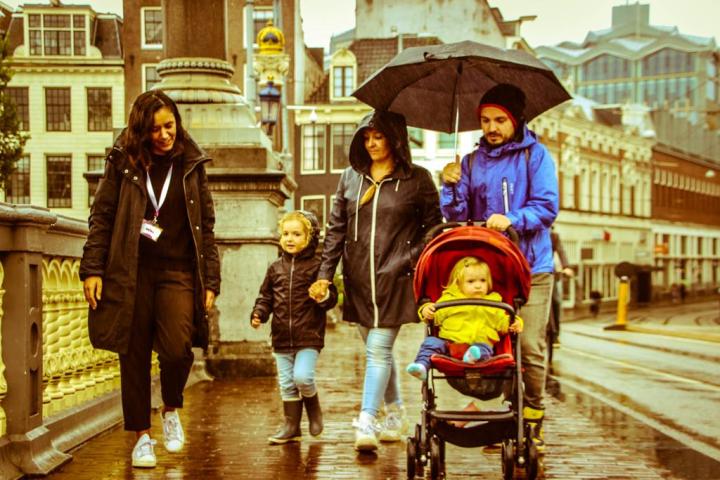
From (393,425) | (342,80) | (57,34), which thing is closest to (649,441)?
(393,425)

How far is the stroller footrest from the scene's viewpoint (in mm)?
5730

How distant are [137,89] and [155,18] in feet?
11.0

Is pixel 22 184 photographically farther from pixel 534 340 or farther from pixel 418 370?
pixel 418 370

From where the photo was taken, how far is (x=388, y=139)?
7.11 m

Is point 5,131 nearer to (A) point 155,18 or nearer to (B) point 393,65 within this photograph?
(A) point 155,18

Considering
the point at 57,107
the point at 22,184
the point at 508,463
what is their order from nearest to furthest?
the point at 508,463 → the point at 22,184 → the point at 57,107

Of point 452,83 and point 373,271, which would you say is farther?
point 452,83

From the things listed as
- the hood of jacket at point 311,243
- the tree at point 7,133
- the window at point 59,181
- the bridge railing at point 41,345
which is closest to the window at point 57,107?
the window at point 59,181

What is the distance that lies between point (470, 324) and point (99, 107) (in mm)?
49259

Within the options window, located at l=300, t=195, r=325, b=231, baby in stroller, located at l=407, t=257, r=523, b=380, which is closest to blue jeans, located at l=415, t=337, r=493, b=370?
baby in stroller, located at l=407, t=257, r=523, b=380

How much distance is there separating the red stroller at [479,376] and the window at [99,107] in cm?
4849

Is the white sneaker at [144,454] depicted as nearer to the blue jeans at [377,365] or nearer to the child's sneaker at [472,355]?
the blue jeans at [377,365]

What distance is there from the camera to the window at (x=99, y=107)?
53.2m

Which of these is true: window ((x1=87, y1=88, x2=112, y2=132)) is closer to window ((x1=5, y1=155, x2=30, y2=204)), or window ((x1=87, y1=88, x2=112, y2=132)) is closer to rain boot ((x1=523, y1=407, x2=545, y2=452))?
window ((x1=5, y1=155, x2=30, y2=204))
